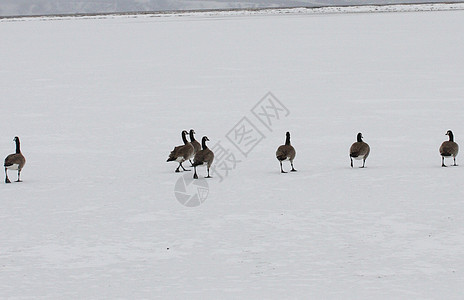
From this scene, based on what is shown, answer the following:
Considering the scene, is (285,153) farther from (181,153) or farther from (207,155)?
(181,153)

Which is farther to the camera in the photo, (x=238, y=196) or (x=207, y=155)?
(x=207, y=155)

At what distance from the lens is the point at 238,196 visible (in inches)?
440

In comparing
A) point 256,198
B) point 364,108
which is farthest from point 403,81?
point 256,198

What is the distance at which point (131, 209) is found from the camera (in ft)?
34.4

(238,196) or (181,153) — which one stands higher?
(181,153)

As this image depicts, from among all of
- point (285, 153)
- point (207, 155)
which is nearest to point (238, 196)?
point (207, 155)

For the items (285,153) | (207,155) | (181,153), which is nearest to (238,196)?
(207,155)

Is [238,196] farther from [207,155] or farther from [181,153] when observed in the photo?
[181,153]

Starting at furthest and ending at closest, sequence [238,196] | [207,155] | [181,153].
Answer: [181,153]
[207,155]
[238,196]

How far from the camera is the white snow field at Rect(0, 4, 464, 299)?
295 inches

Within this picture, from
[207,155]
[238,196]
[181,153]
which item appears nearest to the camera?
[238,196]

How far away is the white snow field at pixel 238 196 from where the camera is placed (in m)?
7.48

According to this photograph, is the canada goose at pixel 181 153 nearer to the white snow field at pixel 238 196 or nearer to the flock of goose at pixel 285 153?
the flock of goose at pixel 285 153

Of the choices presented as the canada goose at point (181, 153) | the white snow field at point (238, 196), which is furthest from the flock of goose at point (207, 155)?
the white snow field at point (238, 196)
